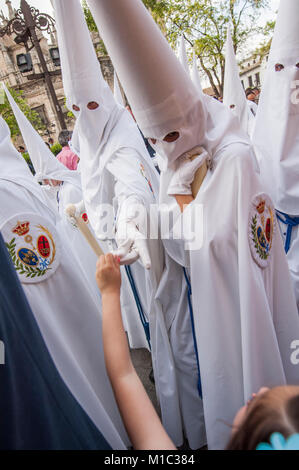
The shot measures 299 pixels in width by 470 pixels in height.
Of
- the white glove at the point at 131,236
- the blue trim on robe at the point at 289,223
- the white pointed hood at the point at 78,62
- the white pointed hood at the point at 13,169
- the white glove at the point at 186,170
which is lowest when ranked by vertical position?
the blue trim on robe at the point at 289,223

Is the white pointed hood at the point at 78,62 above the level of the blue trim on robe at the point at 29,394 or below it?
above

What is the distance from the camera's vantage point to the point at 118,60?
1332mm

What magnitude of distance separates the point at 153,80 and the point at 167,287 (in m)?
1.10

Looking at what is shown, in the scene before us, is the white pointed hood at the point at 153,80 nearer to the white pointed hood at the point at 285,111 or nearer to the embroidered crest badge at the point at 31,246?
the embroidered crest badge at the point at 31,246

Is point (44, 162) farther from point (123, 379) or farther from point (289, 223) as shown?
point (123, 379)

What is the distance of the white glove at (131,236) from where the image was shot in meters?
1.27

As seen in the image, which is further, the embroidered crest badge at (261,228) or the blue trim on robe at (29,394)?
the embroidered crest badge at (261,228)

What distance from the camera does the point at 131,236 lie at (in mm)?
1391

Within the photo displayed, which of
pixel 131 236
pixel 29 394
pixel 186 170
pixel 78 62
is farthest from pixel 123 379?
pixel 78 62

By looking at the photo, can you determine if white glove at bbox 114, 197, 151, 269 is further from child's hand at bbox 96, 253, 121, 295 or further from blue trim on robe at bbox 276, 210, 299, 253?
blue trim on robe at bbox 276, 210, 299, 253

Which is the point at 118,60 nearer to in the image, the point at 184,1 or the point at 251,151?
the point at 251,151

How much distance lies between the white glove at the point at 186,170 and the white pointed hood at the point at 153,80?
40 millimetres

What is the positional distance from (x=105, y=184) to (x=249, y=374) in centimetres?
169

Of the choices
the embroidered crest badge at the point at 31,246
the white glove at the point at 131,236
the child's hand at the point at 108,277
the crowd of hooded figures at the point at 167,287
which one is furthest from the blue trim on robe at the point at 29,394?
the embroidered crest badge at the point at 31,246
